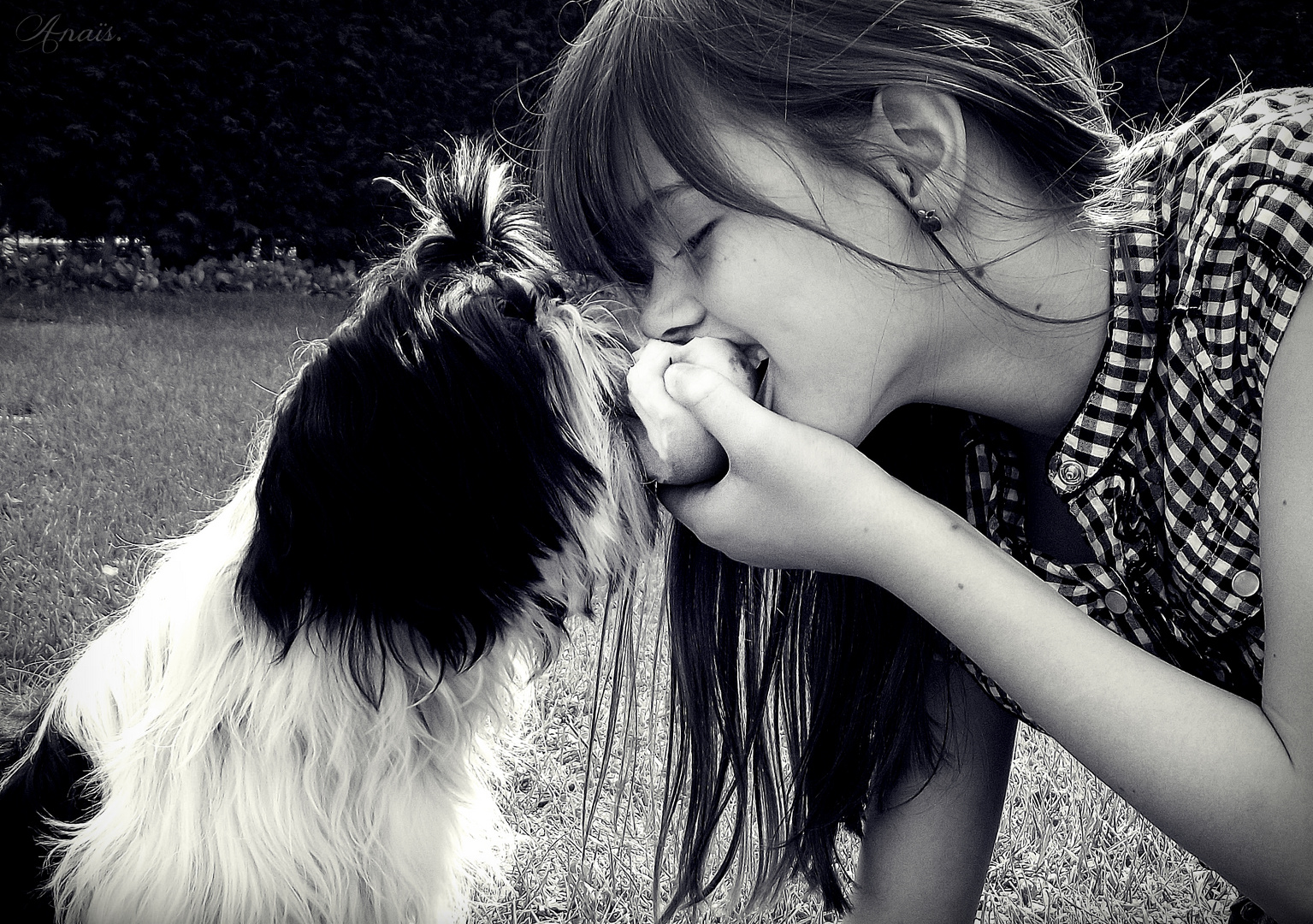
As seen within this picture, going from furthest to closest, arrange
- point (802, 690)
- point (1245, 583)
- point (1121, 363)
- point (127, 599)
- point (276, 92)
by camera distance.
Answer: point (276, 92)
point (127, 599)
point (802, 690)
point (1121, 363)
point (1245, 583)

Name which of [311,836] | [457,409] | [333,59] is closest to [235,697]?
[311,836]

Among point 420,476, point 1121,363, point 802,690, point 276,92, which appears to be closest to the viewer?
point 1121,363

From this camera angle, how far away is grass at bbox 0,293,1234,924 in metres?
2.12

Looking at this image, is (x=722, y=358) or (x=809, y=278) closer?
(x=809, y=278)

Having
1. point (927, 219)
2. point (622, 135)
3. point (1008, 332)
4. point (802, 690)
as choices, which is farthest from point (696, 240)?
point (802, 690)

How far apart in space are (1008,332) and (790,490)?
472 mm

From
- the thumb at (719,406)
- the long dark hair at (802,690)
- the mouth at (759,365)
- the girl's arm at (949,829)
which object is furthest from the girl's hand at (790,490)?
the girl's arm at (949,829)

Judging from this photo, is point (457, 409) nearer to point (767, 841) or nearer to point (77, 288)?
point (767, 841)

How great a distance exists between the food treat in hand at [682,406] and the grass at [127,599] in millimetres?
658

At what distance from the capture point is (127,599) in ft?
9.14

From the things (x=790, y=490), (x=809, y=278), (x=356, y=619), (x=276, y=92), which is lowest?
(x=276, y=92)

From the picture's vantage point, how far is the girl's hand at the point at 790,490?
1263 mm

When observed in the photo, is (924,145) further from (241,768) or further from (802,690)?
(241,768)

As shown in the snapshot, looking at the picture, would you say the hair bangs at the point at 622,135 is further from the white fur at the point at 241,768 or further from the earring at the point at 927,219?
the white fur at the point at 241,768
